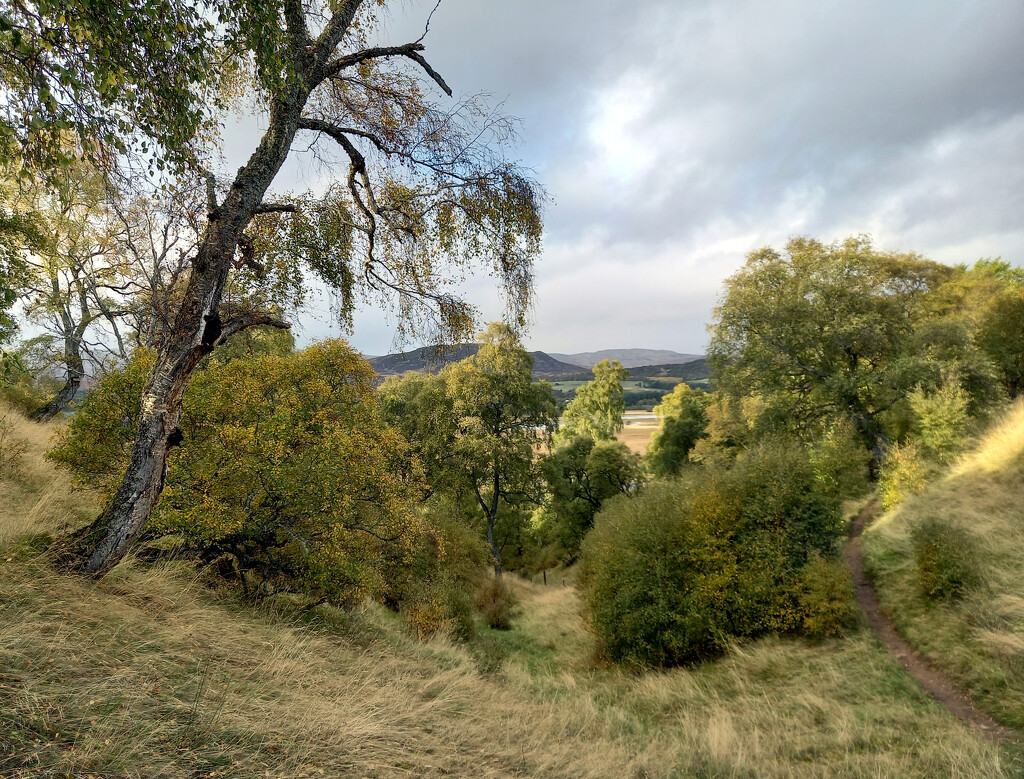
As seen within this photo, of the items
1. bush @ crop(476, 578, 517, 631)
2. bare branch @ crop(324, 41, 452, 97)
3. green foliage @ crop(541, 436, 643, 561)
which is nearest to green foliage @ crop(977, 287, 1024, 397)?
green foliage @ crop(541, 436, 643, 561)

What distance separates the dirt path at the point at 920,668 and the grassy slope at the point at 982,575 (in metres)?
0.18

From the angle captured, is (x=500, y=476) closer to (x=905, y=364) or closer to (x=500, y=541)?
(x=500, y=541)

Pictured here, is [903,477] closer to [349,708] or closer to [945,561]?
[945,561]

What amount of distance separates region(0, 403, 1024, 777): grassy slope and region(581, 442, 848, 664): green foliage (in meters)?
1.80

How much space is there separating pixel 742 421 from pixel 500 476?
1681 cm

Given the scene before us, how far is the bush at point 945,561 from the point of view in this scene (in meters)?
10.8

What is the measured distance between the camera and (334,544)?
23.1 feet

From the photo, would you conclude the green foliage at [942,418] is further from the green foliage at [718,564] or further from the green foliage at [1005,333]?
the green foliage at [1005,333]

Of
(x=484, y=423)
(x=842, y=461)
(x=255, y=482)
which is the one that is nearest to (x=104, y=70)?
(x=255, y=482)

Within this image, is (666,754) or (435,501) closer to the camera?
(666,754)

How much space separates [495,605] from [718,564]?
31.1 ft

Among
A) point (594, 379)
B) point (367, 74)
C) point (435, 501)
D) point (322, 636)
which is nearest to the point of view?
point (367, 74)

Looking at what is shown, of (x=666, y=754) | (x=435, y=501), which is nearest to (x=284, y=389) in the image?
(x=666, y=754)

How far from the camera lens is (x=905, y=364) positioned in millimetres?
20516
